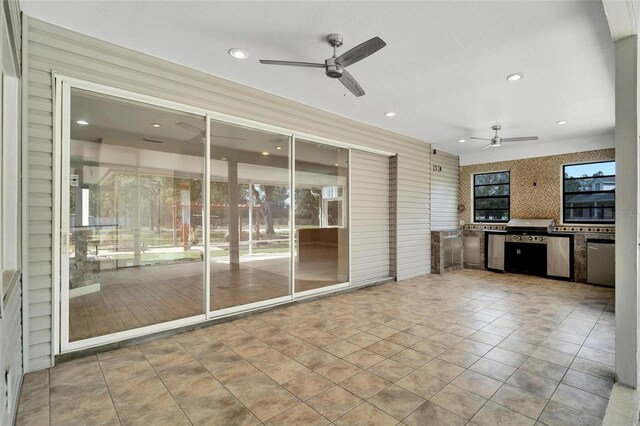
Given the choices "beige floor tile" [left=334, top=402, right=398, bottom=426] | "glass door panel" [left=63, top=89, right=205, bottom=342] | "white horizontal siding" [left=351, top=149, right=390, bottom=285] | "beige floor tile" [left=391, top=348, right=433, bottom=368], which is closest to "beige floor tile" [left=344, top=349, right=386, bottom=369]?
"beige floor tile" [left=391, top=348, right=433, bottom=368]

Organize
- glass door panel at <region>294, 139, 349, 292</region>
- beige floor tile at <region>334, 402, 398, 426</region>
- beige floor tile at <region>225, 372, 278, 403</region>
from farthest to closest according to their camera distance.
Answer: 1. glass door panel at <region>294, 139, 349, 292</region>
2. beige floor tile at <region>225, 372, 278, 403</region>
3. beige floor tile at <region>334, 402, 398, 426</region>

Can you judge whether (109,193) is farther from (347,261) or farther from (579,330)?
(579,330)

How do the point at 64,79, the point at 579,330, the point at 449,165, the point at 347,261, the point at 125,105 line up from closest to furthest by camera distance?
1. the point at 64,79
2. the point at 125,105
3. the point at 579,330
4. the point at 347,261
5. the point at 449,165

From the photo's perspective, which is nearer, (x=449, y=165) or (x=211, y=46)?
(x=211, y=46)

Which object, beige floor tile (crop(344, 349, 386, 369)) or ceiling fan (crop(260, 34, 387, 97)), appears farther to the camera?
beige floor tile (crop(344, 349, 386, 369))

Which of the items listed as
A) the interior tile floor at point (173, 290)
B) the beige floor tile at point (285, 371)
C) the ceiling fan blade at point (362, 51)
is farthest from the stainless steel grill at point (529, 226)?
the beige floor tile at point (285, 371)

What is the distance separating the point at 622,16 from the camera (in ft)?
7.72

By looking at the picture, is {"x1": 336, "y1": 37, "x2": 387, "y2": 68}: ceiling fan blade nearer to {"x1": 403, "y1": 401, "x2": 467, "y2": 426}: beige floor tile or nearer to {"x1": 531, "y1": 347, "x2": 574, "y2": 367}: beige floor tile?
{"x1": 403, "y1": 401, "x2": 467, "y2": 426}: beige floor tile

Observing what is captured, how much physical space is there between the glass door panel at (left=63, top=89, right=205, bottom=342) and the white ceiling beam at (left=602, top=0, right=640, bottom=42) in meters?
3.92

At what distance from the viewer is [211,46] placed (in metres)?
3.17

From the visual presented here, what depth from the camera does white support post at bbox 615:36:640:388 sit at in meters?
2.51

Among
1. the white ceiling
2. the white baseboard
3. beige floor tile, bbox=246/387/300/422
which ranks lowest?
beige floor tile, bbox=246/387/300/422

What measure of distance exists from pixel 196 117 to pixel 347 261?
3365 millimetres

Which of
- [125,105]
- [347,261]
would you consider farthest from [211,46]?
[347,261]
